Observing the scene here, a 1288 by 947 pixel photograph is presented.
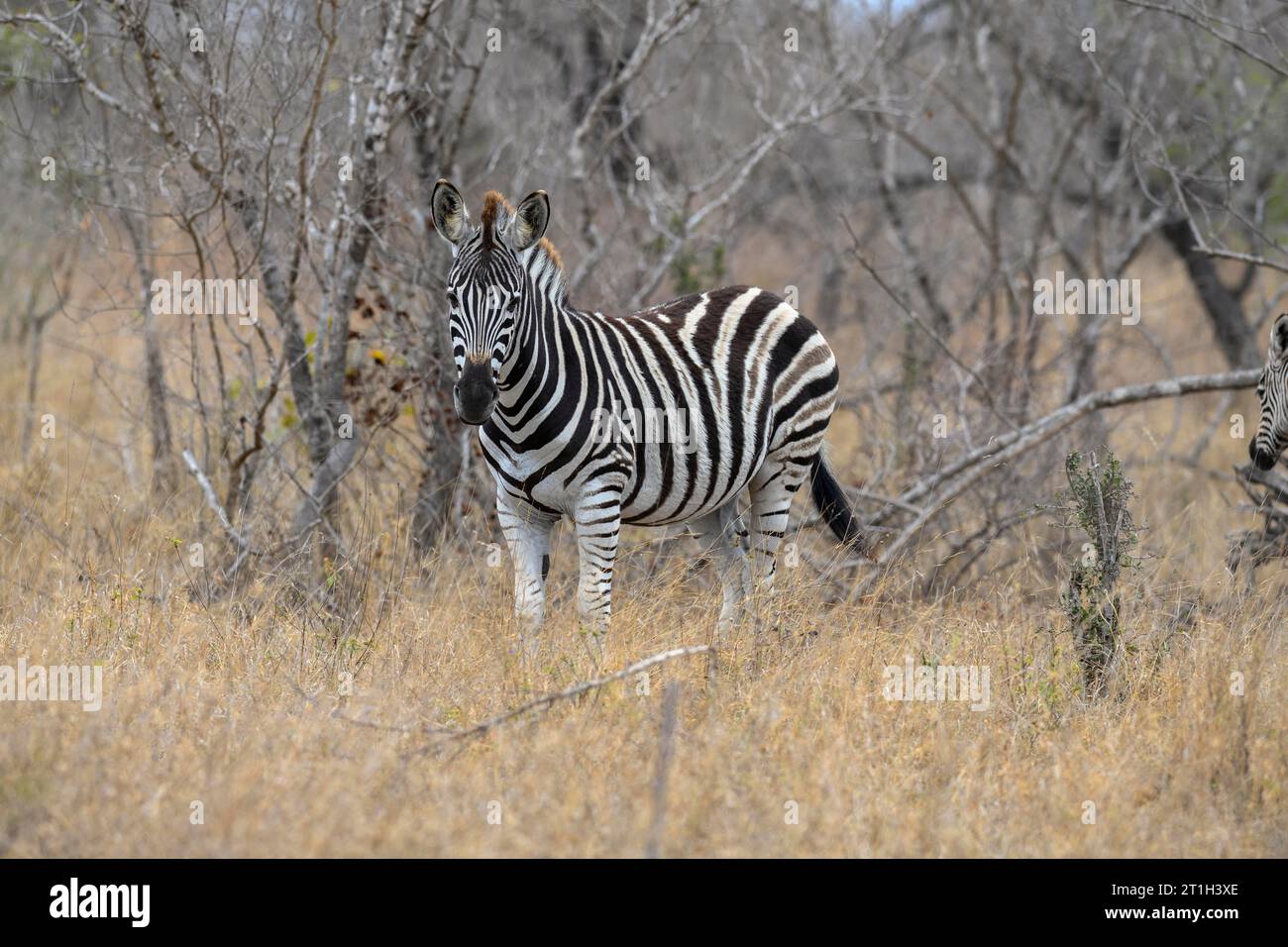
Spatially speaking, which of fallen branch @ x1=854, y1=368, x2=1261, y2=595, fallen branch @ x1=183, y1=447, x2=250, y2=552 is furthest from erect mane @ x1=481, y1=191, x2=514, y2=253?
fallen branch @ x1=854, y1=368, x2=1261, y2=595

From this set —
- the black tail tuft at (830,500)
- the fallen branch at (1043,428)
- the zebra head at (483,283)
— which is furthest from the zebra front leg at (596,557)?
the fallen branch at (1043,428)

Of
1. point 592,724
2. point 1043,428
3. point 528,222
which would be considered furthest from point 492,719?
point 1043,428

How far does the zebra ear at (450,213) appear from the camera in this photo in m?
5.42

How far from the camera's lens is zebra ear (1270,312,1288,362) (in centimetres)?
617

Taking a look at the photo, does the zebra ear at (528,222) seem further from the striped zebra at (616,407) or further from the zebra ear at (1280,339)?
the zebra ear at (1280,339)

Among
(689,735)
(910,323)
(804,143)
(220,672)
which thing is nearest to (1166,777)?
(689,735)

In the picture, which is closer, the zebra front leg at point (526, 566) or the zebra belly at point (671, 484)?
the zebra front leg at point (526, 566)

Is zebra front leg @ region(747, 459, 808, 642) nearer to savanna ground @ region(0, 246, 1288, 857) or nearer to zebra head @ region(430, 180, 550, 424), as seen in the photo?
savanna ground @ region(0, 246, 1288, 857)

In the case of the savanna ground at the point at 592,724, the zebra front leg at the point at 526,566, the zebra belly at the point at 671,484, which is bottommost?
the savanna ground at the point at 592,724

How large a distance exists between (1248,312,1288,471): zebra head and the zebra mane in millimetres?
3299

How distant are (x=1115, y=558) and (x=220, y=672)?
148 inches

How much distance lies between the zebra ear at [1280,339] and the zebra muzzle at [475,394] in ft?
12.1
